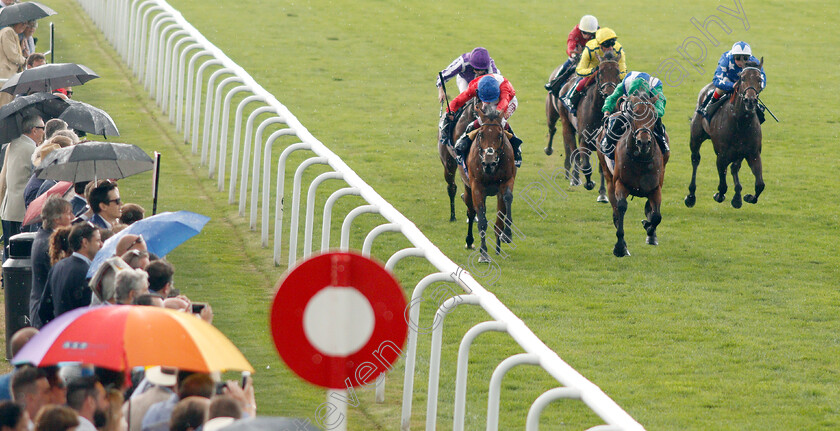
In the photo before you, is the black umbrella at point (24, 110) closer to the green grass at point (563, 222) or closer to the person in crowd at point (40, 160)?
the person in crowd at point (40, 160)

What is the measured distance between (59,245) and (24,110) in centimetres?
289

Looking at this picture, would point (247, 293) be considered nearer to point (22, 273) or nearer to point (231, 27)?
point (22, 273)

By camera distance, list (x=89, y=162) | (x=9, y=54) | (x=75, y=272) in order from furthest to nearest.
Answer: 1. (x=9, y=54)
2. (x=89, y=162)
3. (x=75, y=272)

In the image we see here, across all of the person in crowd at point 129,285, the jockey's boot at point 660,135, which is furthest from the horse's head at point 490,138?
the person in crowd at point 129,285

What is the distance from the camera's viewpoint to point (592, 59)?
40.7ft

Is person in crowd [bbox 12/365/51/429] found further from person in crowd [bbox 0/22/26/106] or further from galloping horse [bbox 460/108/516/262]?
person in crowd [bbox 0/22/26/106]

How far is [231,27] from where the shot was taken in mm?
19891

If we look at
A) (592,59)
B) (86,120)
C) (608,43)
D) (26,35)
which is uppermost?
(608,43)

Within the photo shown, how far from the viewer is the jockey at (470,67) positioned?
10.5m

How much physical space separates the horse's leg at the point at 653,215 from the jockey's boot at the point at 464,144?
5.56 ft

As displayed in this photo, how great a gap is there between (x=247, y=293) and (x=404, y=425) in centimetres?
276

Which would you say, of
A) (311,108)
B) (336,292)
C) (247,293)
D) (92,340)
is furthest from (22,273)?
(311,108)

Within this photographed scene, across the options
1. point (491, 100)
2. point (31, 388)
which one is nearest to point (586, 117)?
point (491, 100)

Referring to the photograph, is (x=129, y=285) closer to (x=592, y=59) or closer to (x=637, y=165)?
(x=637, y=165)
